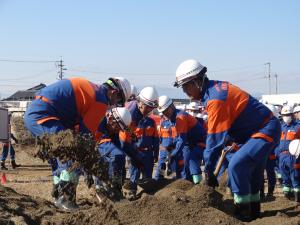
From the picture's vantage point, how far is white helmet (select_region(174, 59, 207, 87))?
21.0 feet

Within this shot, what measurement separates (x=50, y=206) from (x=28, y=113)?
129cm

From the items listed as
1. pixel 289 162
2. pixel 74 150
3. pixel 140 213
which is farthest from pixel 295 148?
pixel 74 150

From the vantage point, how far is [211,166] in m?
6.27

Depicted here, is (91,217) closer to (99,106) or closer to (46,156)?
(46,156)

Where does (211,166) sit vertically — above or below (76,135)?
below

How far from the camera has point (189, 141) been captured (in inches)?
401

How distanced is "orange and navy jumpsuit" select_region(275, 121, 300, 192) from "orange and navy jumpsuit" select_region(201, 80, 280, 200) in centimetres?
454

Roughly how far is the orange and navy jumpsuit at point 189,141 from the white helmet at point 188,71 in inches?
133

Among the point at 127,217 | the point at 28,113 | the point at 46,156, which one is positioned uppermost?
the point at 28,113

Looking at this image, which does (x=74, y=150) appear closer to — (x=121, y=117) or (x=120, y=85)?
(x=120, y=85)

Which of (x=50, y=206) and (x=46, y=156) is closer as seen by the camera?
(x=46, y=156)

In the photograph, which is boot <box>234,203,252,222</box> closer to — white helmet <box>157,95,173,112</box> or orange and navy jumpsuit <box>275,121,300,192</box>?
white helmet <box>157,95,173,112</box>

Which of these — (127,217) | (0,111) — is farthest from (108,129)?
(0,111)

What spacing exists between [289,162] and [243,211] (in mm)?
5023
